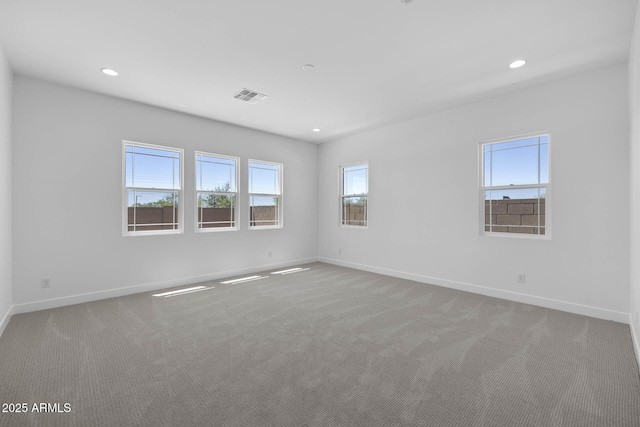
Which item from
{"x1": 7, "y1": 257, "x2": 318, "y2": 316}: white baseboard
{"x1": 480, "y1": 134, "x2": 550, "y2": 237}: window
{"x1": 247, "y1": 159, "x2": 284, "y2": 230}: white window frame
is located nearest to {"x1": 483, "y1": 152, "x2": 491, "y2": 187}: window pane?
{"x1": 480, "y1": 134, "x2": 550, "y2": 237}: window

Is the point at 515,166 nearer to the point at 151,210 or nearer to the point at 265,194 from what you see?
the point at 265,194

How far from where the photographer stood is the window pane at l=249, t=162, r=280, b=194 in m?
5.64

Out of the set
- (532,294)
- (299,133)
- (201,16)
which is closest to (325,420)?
(201,16)

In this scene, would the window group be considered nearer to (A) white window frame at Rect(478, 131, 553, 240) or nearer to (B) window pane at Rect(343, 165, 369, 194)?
(B) window pane at Rect(343, 165, 369, 194)

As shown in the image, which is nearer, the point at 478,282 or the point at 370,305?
the point at 370,305

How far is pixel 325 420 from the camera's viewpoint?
167 cm

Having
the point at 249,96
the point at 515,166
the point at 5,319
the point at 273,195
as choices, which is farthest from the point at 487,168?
the point at 5,319

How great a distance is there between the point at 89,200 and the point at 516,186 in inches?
221

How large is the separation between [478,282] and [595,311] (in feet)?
4.02

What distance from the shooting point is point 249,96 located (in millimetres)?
3971

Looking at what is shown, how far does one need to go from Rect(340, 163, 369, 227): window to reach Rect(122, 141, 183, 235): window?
317 cm

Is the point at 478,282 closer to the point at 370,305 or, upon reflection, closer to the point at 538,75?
the point at 370,305

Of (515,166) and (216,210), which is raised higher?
(515,166)

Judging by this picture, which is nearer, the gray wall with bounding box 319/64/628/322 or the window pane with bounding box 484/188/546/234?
the gray wall with bounding box 319/64/628/322
